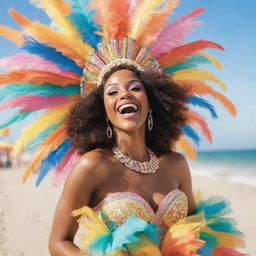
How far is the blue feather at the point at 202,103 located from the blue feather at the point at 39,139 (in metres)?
1.24

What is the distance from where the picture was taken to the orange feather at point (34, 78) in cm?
253

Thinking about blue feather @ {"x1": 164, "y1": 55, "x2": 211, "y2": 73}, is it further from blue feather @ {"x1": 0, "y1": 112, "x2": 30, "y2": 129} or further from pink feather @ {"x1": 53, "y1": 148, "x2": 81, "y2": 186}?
blue feather @ {"x1": 0, "y1": 112, "x2": 30, "y2": 129}

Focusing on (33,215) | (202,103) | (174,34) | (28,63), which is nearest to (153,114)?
(202,103)

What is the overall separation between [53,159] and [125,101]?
2.67 ft

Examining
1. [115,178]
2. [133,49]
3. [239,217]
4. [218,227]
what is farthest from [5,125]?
[239,217]

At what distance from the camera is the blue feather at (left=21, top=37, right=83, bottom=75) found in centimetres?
259

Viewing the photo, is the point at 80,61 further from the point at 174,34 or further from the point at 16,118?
the point at 174,34

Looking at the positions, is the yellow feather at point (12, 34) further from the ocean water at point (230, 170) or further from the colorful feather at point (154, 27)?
the ocean water at point (230, 170)

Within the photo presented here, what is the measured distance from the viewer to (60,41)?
2631 millimetres

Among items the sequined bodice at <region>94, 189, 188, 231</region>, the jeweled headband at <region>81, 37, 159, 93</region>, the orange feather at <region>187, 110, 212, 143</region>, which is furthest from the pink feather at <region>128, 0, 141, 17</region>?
the sequined bodice at <region>94, 189, 188, 231</region>

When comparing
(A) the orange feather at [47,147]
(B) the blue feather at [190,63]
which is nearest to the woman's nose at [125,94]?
(A) the orange feather at [47,147]

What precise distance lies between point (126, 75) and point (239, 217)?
706cm

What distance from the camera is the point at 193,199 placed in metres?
2.86

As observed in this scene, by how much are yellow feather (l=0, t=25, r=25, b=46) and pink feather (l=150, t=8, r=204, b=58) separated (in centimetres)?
104
